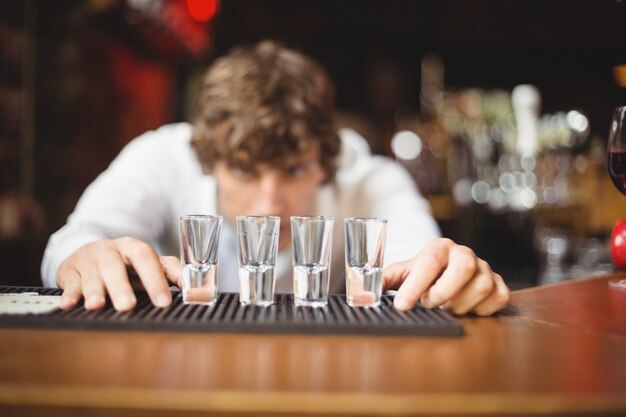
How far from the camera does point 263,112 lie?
5.55 ft

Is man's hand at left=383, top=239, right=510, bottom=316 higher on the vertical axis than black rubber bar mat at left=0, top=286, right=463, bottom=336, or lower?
higher

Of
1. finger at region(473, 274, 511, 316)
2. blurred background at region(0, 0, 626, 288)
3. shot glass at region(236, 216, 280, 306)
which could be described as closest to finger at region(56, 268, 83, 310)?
shot glass at region(236, 216, 280, 306)

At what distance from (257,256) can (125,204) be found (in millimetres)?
929

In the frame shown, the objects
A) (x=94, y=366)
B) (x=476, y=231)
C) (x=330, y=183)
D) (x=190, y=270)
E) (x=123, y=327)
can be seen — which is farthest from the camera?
(x=476, y=231)

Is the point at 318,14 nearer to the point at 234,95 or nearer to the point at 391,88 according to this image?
the point at 391,88

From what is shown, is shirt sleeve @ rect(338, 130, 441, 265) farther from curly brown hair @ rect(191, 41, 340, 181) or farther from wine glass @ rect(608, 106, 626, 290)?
wine glass @ rect(608, 106, 626, 290)

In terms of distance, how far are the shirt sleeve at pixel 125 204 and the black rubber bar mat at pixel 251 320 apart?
0.55 metres

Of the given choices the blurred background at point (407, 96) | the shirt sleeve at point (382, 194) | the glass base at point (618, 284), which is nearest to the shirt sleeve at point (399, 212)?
the shirt sleeve at point (382, 194)

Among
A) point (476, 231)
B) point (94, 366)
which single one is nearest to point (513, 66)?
point (476, 231)

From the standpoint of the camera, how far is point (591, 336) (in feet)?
2.77

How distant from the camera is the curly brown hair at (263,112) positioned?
167cm

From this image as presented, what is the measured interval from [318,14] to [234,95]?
430 centimetres

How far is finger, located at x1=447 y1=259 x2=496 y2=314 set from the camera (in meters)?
0.94

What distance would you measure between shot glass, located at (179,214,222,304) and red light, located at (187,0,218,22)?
4474 mm
